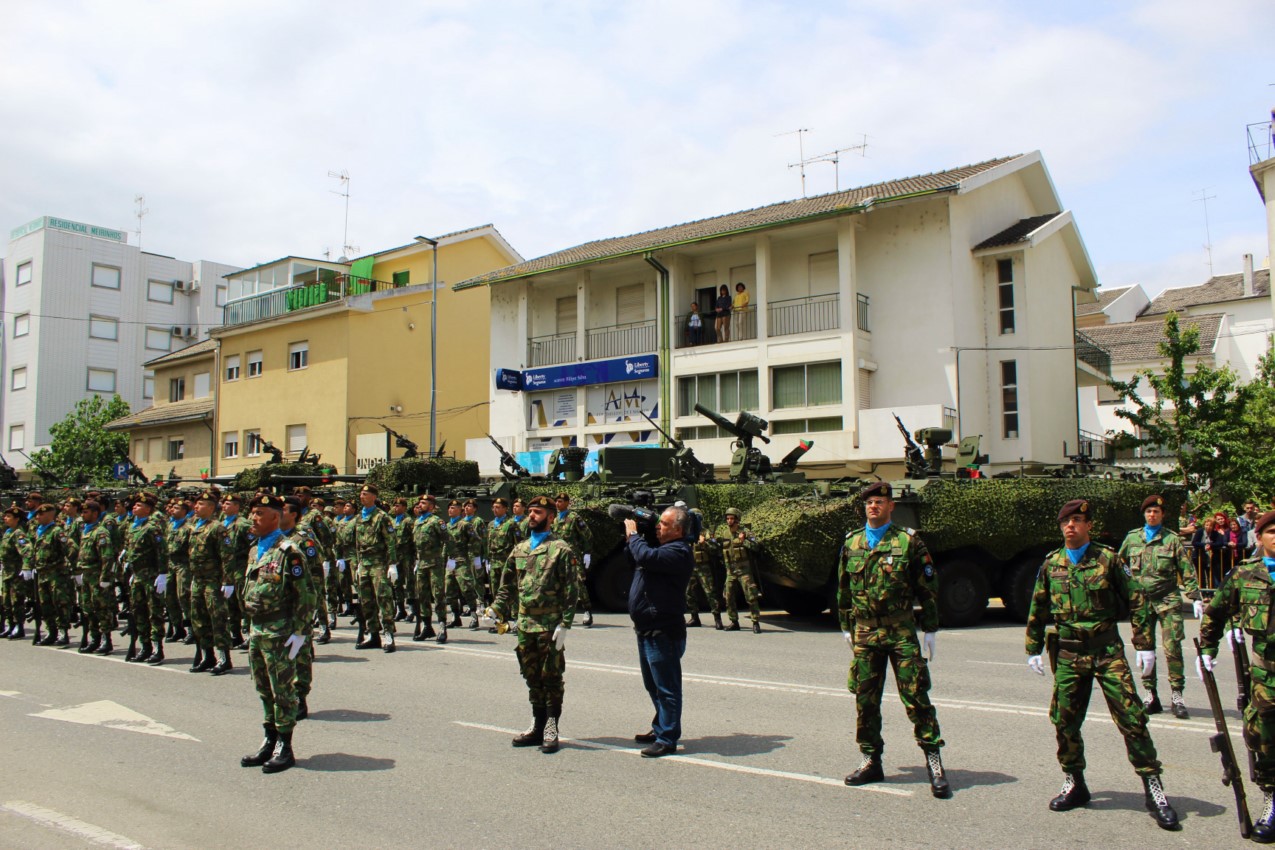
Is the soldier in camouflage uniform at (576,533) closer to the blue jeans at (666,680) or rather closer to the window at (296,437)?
the blue jeans at (666,680)

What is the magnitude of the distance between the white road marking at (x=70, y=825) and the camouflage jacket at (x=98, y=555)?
677 centimetres

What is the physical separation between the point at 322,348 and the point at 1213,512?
26651mm

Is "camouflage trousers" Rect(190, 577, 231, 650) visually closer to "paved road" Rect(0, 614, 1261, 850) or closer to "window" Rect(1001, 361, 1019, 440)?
"paved road" Rect(0, 614, 1261, 850)

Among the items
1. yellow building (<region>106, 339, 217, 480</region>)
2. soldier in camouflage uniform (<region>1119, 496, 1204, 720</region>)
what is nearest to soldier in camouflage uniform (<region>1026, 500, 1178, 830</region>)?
soldier in camouflage uniform (<region>1119, 496, 1204, 720</region>)

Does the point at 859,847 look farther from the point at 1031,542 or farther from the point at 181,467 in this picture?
the point at 181,467

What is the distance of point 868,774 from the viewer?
19.2ft

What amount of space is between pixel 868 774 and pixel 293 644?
143 inches

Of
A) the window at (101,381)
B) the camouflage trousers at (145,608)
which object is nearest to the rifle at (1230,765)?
the camouflage trousers at (145,608)

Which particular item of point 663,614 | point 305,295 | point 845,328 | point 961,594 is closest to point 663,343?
point 845,328

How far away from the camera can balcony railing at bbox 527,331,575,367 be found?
102ft

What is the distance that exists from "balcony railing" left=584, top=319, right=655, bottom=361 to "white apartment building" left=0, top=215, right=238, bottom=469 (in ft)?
99.0

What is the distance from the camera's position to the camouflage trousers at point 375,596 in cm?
1178

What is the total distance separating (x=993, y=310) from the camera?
26.0 meters

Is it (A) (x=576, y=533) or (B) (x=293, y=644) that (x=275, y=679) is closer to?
(B) (x=293, y=644)
